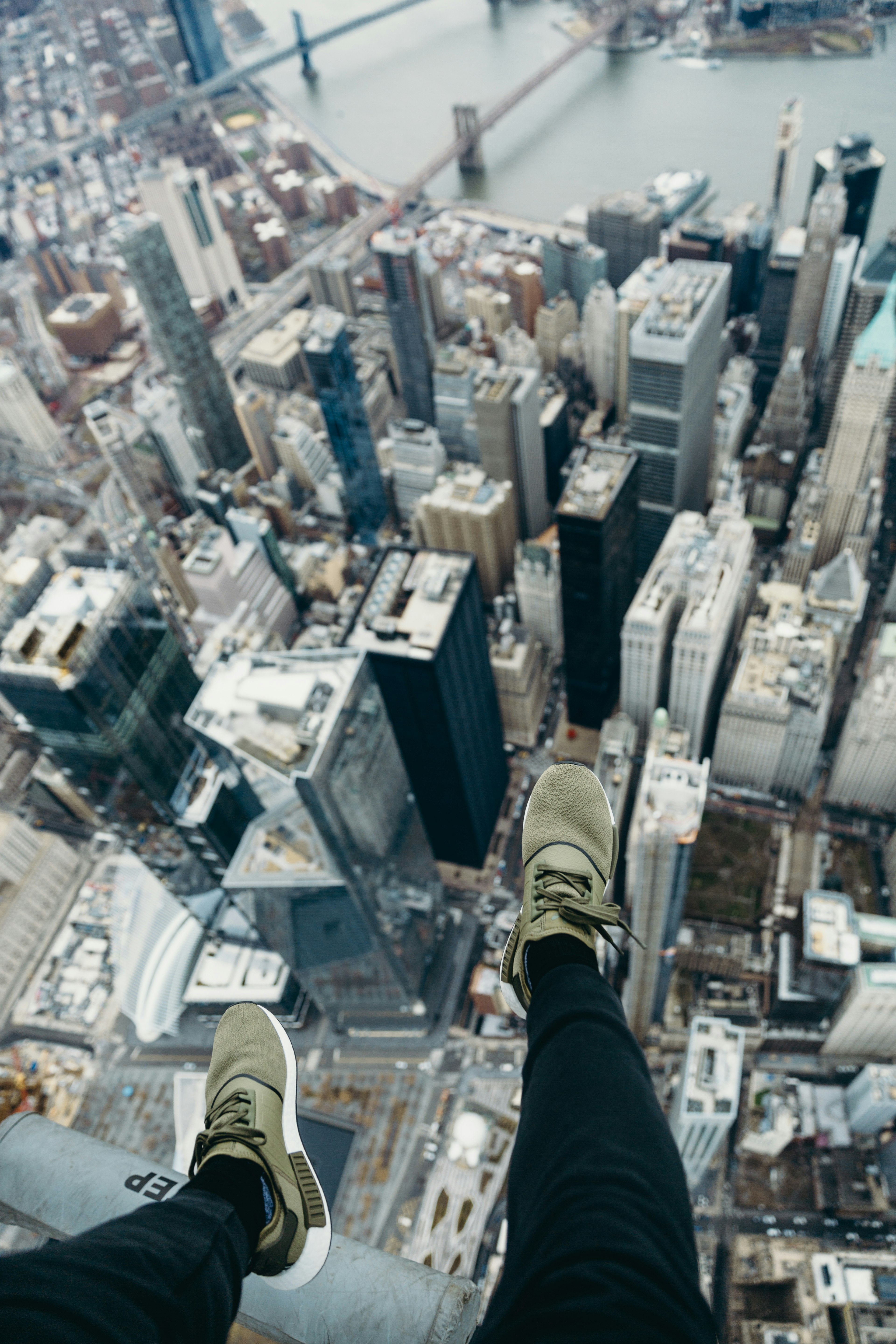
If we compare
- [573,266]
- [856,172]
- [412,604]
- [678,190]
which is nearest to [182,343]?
[573,266]

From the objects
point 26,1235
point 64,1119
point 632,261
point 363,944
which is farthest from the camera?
point 632,261

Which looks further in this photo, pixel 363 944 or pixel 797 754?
pixel 797 754

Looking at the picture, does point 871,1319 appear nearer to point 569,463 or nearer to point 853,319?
point 569,463

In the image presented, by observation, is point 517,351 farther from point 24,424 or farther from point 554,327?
point 24,424

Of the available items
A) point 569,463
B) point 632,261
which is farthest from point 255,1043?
point 632,261

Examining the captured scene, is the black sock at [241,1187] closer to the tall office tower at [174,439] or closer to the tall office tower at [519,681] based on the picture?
the tall office tower at [519,681]

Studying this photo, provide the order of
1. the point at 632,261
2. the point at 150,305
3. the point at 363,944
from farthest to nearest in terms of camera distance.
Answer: the point at 632,261 < the point at 150,305 < the point at 363,944

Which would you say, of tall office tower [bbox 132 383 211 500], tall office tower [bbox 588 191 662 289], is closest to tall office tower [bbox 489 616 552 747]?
tall office tower [bbox 132 383 211 500]
